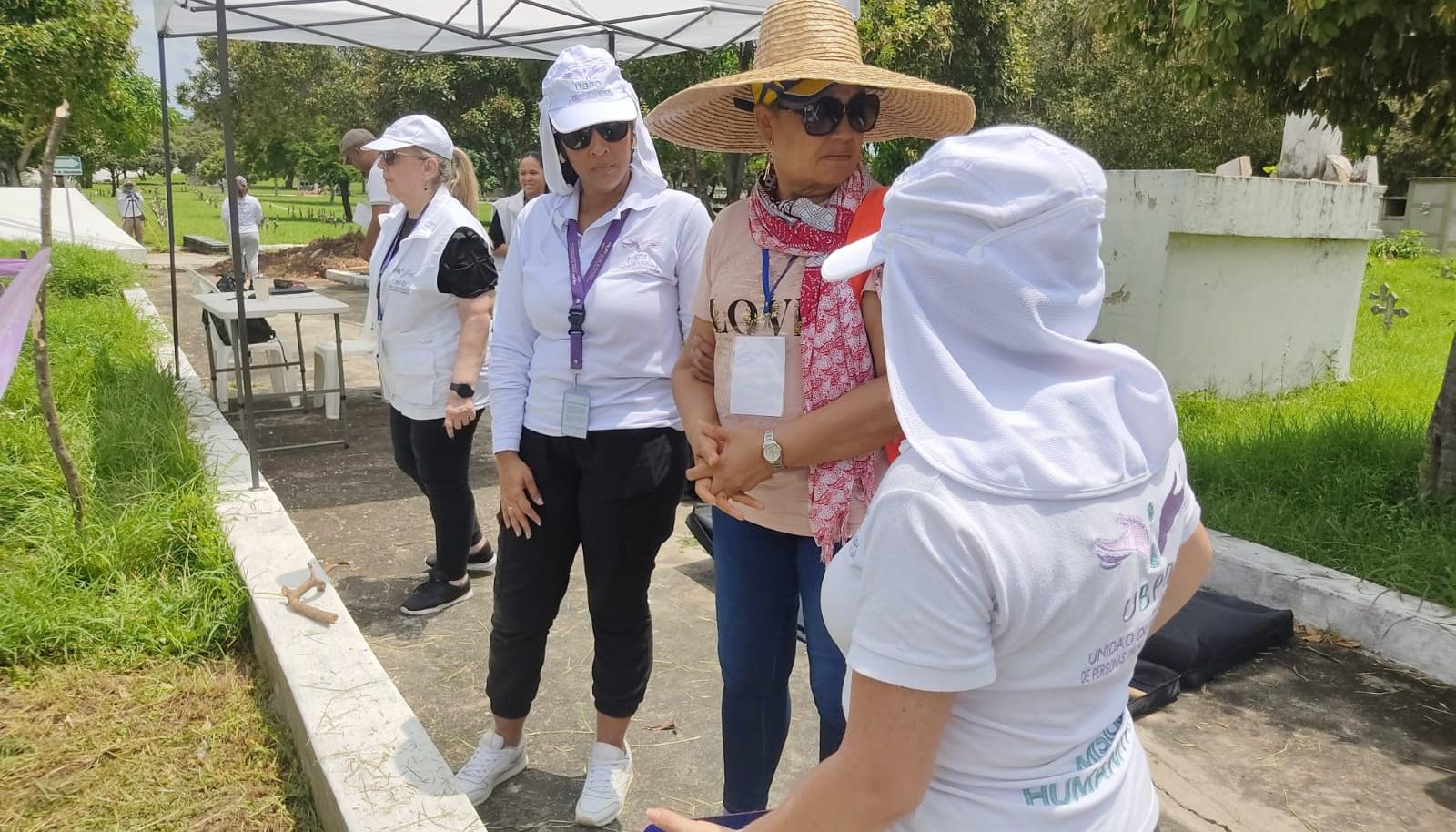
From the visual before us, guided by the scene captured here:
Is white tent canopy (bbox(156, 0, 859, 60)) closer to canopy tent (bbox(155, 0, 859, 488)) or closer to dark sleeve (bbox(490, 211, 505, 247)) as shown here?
canopy tent (bbox(155, 0, 859, 488))

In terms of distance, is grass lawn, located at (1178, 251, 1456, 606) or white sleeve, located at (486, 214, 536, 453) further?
grass lawn, located at (1178, 251, 1456, 606)

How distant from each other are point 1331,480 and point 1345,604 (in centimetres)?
129

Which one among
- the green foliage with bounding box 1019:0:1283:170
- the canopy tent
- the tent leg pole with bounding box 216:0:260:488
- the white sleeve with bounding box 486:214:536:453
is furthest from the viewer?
the green foliage with bounding box 1019:0:1283:170

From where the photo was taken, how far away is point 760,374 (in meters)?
2.03

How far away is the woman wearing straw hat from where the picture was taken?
190cm

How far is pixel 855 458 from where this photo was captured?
6.34ft

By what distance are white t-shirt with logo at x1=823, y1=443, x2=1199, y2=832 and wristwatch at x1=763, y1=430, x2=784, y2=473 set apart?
77 centimetres

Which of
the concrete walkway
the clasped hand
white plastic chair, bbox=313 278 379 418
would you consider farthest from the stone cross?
the clasped hand

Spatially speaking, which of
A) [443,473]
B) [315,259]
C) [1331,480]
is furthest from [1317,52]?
[315,259]

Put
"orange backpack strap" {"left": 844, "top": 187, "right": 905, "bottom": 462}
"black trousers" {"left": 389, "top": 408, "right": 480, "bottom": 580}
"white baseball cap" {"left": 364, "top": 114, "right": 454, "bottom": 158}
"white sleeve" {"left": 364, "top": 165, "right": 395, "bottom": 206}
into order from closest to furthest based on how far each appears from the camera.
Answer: "orange backpack strap" {"left": 844, "top": 187, "right": 905, "bottom": 462}, "white baseball cap" {"left": 364, "top": 114, "right": 454, "bottom": 158}, "black trousers" {"left": 389, "top": 408, "right": 480, "bottom": 580}, "white sleeve" {"left": 364, "top": 165, "right": 395, "bottom": 206}

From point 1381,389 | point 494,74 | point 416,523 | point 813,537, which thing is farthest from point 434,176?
point 494,74

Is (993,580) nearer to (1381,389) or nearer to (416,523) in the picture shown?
(416,523)

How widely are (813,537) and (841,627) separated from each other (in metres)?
0.93

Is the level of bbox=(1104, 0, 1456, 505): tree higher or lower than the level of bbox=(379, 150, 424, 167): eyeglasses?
higher
